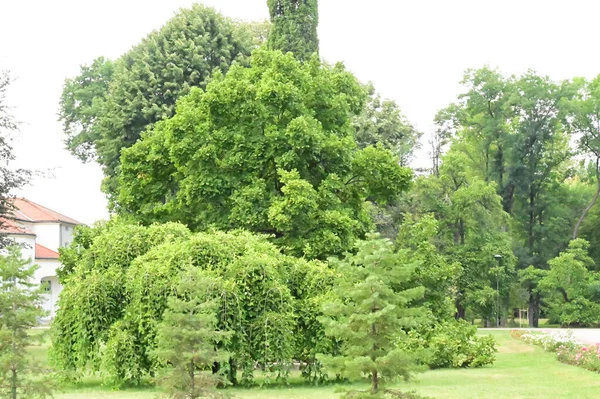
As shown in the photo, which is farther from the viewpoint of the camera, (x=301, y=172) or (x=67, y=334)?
(x=301, y=172)

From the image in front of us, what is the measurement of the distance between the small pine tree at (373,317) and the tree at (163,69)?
2808 cm

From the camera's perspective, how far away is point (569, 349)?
84.9 ft

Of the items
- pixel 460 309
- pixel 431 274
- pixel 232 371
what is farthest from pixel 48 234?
pixel 232 371

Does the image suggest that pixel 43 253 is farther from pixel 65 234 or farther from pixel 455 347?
pixel 455 347

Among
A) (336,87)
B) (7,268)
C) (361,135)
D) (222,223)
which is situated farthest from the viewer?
(361,135)

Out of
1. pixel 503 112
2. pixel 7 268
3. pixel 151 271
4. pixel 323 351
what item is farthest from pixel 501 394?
pixel 503 112

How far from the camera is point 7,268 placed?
1420 cm

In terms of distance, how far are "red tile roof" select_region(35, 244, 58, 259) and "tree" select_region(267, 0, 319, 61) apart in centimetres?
3221

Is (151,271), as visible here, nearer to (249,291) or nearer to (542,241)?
(249,291)

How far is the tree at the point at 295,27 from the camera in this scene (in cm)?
3716

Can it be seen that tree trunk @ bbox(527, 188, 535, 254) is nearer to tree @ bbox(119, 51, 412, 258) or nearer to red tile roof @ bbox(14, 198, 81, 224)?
tree @ bbox(119, 51, 412, 258)

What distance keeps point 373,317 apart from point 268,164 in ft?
52.3

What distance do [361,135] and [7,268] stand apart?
1278 inches

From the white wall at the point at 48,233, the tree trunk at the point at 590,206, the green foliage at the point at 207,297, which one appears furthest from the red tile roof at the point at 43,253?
the green foliage at the point at 207,297
